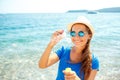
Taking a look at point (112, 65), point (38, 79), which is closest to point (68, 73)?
point (38, 79)

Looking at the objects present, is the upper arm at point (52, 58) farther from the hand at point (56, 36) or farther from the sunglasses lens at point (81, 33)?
the sunglasses lens at point (81, 33)

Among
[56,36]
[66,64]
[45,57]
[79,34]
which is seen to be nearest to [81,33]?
[79,34]

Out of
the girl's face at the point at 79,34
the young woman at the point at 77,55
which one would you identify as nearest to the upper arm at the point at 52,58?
the young woman at the point at 77,55

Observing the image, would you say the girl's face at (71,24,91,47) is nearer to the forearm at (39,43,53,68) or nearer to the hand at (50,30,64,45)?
the hand at (50,30,64,45)

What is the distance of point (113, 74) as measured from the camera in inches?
343

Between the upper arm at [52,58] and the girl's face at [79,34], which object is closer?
the girl's face at [79,34]

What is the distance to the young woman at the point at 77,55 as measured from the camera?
112 inches

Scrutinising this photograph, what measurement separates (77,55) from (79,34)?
1.11 ft

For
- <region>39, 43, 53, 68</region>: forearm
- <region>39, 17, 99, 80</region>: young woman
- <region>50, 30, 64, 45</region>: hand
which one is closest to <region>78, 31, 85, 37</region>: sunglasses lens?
<region>39, 17, 99, 80</region>: young woman

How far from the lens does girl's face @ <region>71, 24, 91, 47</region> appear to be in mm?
2812

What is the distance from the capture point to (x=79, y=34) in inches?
111

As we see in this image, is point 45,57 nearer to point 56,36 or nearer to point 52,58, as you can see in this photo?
point 52,58

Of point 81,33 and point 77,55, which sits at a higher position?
point 81,33

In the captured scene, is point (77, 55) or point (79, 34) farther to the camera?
point (77, 55)
